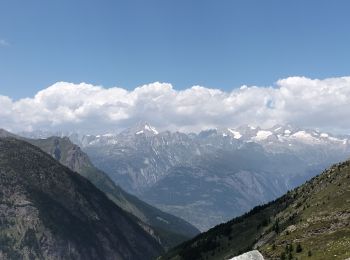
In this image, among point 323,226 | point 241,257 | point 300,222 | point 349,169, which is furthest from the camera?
point 349,169

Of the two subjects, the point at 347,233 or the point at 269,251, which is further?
→ the point at 269,251

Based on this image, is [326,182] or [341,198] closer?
[341,198]

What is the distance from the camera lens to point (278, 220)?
193500 millimetres

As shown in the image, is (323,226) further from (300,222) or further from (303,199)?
(303,199)

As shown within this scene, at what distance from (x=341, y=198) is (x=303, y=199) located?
1771 inches

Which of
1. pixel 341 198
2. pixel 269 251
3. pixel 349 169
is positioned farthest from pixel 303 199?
pixel 269 251

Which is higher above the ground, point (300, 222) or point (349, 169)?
point (349, 169)

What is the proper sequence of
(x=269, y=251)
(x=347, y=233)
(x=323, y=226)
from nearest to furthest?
(x=347, y=233) < (x=269, y=251) < (x=323, y=226)

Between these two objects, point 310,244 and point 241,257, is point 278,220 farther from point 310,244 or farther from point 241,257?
point 241,257

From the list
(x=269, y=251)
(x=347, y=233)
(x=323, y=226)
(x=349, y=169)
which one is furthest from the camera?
(x=349, y=169)

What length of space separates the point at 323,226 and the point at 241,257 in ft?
244

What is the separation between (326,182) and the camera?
648ft

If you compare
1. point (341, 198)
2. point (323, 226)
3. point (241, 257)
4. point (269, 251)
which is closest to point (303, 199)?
point (341, 198)

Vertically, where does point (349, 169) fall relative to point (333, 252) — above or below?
above
